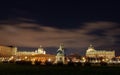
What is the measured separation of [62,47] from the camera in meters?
157

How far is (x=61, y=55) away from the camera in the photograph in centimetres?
14950

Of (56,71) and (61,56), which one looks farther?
(61,56)

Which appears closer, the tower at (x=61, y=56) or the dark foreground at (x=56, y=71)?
the dark foreground at (x=56, y=71)

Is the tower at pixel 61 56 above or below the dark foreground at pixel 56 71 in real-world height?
above

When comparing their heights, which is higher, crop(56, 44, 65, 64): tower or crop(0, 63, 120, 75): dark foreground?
crop(56, 44, 65, 64): tower

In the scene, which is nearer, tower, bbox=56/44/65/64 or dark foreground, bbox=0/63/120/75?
dark foreground, bbox=0/63/120/75

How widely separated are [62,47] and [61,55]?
8200 mm

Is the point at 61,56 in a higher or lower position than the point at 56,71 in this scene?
higher
